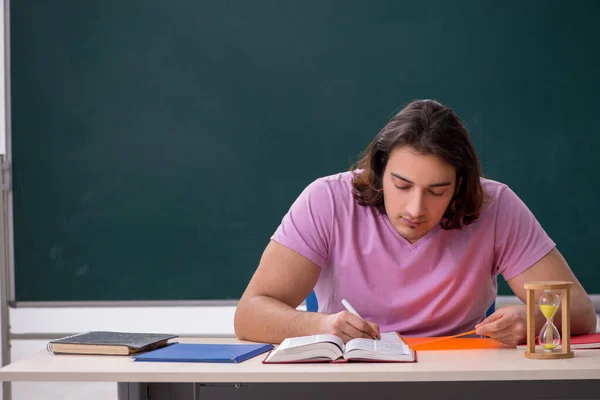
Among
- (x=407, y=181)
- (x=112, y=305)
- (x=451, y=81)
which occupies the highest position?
(x=451, y=81)

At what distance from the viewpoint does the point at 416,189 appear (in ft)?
5.90

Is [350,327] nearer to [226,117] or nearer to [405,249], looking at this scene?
[405,249]

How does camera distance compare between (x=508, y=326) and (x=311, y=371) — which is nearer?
(x=311, y=371)

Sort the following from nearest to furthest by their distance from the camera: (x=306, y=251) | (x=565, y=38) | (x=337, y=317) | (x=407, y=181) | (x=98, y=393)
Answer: (x=337, y=317)
(x=407, y=181)
(x=306, y=251)
(x=565, y=38)
(x=98, y=393)

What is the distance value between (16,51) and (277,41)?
1173 mm

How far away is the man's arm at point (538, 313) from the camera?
1.65 m

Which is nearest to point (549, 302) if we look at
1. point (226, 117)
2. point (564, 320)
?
point (564, 320)

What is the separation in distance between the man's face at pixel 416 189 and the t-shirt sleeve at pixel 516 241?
0.72 feet

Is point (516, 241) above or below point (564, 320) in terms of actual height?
above

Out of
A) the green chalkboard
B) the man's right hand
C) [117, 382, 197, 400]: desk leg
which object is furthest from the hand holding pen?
the green chalkboard

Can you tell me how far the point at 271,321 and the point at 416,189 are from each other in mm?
474

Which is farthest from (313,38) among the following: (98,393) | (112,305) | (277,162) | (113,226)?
(98,393)

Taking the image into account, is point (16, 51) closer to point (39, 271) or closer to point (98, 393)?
point (39, 271)

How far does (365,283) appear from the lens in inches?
78.0
